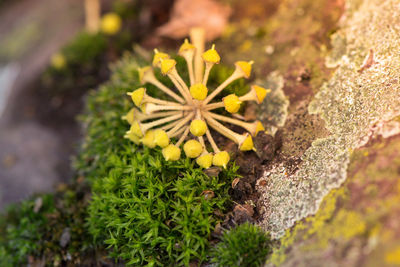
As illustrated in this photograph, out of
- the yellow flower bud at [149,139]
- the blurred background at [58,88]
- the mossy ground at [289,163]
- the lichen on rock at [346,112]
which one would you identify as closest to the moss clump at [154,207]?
the mossy ground at [289,163]

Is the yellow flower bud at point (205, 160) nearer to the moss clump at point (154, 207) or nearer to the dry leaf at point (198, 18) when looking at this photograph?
the moss clump at point (154, 207)

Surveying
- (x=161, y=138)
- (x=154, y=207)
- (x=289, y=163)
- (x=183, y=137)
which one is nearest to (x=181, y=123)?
(x=183, y=137)

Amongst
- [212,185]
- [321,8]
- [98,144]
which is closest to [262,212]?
[212,185]

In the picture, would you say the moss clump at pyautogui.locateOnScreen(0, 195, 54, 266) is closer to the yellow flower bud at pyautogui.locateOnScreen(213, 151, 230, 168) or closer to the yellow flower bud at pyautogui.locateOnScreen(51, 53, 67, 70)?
the yellow flower bud at pyautogui.locateOnScreen(213, 151, 230, 168)

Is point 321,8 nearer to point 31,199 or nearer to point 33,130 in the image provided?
point 31,199

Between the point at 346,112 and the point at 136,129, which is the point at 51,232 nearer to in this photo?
the point at 136,129
